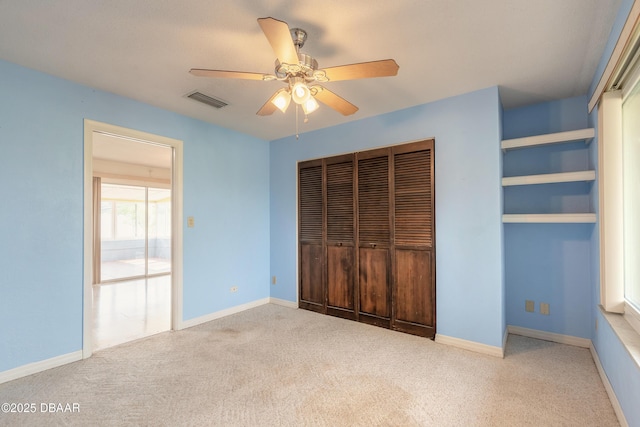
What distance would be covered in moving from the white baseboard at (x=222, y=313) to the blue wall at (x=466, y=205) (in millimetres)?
2505

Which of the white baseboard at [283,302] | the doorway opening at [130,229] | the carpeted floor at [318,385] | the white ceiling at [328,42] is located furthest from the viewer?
the doorway opening at [130,229]

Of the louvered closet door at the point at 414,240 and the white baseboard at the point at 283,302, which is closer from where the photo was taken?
the louvered closet door at the point at 414,240

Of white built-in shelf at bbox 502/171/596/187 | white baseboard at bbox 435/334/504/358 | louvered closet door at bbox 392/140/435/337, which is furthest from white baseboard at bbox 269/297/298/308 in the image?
white built-in shelf at bbox 502/171/596/187

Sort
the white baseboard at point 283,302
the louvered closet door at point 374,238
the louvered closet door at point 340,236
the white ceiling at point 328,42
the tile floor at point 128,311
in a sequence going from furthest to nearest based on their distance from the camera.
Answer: the white baseboard at point 283,302 < the louvered closet door at point 340,236 < the louvered closet door at point 374,238 < the tile floor at point 128,311 < the white ceiling at point 328,42

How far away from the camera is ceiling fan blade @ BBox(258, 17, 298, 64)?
1.37 m

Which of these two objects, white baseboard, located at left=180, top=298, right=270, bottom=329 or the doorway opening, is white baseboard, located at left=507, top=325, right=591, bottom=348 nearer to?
white baseboard, located at left=180, top=298, right=270, bottom=329

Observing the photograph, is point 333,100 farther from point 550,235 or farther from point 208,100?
point 550,235

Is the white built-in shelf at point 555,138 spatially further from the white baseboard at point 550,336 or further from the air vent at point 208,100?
the air vent at point 208,100

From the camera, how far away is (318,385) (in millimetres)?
2234

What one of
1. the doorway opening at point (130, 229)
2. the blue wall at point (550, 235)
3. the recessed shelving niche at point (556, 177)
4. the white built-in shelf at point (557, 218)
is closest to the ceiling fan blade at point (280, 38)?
the recessed shelving niche at point (556, 177)

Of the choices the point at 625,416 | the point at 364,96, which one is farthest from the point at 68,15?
the point at 625,416

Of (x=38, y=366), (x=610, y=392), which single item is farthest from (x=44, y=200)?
(x=610, y=392)

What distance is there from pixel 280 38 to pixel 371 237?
250 cm

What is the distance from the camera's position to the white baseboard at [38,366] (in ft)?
7.43
